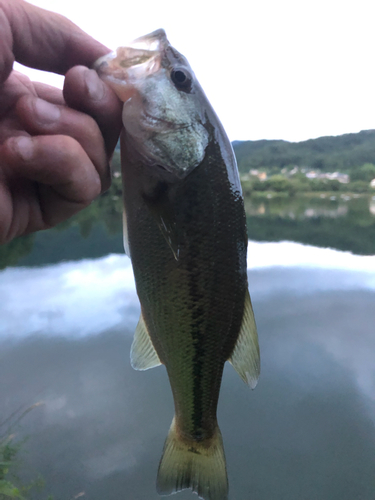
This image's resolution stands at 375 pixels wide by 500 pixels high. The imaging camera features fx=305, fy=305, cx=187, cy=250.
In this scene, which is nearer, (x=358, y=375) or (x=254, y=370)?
(x=254, y=370)

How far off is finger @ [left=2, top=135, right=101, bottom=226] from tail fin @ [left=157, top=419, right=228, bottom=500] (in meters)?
1.24

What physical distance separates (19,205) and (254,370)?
4.39 feet

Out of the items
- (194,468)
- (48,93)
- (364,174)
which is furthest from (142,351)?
(364,174)

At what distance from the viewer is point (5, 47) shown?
4.07 ft

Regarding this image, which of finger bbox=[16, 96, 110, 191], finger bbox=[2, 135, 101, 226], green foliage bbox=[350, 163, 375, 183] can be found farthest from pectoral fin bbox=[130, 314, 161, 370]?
green foliage bbox=[350, 163, 375, 183]

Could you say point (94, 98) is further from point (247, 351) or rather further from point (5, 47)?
point (247, 351)

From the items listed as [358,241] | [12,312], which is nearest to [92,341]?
[12,312]

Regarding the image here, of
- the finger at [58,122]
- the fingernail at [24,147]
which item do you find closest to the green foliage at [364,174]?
the finger at [58,122]

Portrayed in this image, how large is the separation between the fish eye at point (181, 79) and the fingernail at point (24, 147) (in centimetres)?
60

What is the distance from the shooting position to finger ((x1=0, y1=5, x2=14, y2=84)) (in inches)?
48.0

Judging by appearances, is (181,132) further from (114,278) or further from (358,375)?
(114,278)

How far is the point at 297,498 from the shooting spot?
421cm

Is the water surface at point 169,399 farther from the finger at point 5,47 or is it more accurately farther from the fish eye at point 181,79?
the finger at point 5,47

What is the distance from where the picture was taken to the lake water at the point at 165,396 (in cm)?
447
